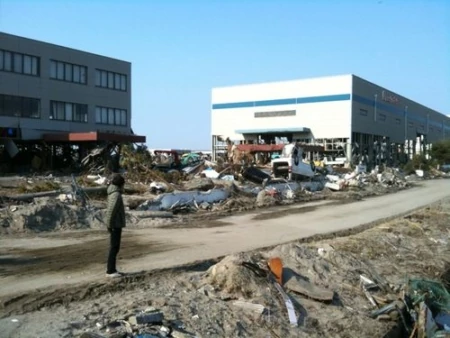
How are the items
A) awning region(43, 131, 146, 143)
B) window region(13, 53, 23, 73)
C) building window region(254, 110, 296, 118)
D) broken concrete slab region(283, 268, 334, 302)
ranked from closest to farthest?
broken concrete slab region(283, 268, 334, 302)
awning region(43, 131, 146, 143)
window region(13, 53, 23, 73)
building window region(254, 110, 296, 118)

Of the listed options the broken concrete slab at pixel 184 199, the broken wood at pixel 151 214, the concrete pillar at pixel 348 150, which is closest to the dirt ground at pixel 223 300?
the broken wood at pixel 151 214

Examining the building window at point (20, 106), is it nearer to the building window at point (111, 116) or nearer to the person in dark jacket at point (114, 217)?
the building window at point (111, 116)

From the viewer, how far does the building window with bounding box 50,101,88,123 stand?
147ft

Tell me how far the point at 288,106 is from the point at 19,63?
38074 millimetres

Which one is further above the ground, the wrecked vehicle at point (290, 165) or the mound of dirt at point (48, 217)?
the wrecked vehicle at point (290, 165)

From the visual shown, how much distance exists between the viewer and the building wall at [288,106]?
6644cm

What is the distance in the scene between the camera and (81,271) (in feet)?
30.6

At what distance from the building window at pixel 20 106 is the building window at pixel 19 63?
2240 mm

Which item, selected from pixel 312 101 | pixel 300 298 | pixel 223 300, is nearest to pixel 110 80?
pixel 312 101

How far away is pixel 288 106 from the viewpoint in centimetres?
7025

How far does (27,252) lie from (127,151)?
57.4ft

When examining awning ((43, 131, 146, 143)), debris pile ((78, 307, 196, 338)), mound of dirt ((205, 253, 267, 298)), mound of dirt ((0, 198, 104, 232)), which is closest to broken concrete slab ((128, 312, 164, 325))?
debris pile ((78, 307, 196, 338))

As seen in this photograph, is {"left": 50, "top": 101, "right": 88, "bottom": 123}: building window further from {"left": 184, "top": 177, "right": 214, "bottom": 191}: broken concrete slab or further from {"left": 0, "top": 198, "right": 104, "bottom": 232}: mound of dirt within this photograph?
{"left": 0, "top": 198, "right": 104, "bottom": 232}: mound of dirt

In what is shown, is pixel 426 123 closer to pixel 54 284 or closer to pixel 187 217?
pixel 187 217
